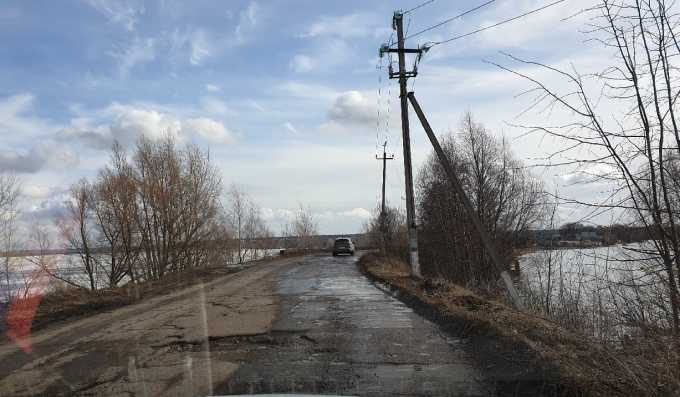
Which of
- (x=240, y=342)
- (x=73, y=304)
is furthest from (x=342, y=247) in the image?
(x=240, y=342)

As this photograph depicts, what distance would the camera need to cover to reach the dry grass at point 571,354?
4785mm

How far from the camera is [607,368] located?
5.33 meters

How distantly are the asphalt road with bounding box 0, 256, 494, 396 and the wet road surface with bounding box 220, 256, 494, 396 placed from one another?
13 mm

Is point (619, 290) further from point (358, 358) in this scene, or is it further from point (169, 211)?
point (169, 211)

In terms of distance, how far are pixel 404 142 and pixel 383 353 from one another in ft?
42.8

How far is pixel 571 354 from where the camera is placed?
6.41 m

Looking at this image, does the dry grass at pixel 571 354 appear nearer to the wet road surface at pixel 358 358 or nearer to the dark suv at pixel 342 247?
the wet road surface at pixel 358 358

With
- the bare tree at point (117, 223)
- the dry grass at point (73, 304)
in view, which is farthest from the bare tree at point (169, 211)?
the dry grass at point (73, 304)

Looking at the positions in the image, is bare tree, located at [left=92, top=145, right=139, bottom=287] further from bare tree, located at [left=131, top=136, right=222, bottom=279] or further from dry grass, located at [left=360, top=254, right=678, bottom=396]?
dry grass, located at [left=360, top=254, right=678, bottom=396]

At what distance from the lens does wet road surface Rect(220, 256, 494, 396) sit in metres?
5.77

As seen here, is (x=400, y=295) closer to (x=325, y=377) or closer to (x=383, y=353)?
(x=383, y=353)

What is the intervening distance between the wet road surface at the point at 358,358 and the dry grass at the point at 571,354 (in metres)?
0.69

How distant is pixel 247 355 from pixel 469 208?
341 inches

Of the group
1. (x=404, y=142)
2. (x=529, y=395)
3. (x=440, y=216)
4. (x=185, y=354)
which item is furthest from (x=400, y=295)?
(x=440, y=216)
